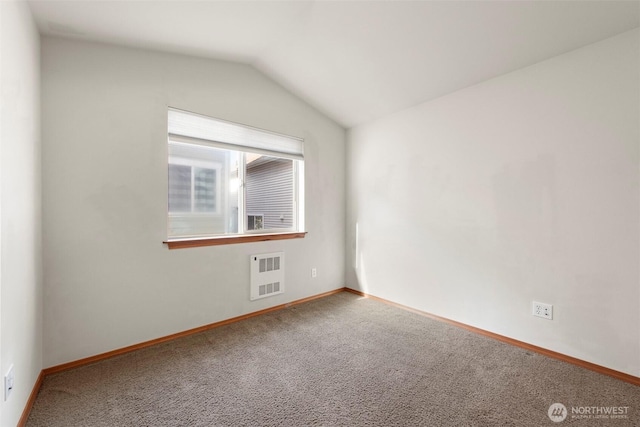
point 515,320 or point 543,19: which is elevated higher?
point 543,19

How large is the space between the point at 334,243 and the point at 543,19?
2930mm

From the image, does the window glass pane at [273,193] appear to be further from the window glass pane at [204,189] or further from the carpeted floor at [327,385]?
the carpeted floor at [327,385]

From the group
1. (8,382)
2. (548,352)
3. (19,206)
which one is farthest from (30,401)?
(548,352)

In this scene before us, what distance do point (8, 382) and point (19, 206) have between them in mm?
872

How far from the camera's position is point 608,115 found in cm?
195

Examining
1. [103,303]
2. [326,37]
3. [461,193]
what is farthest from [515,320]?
[103,303]

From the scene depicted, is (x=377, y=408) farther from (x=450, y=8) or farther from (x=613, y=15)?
(x=613, y=15)

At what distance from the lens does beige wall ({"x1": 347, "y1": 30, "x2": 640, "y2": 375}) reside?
192cm

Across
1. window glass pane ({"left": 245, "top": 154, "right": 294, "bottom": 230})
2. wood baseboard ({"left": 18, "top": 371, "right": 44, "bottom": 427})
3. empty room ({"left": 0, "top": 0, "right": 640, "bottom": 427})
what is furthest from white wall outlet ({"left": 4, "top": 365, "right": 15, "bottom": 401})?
window glass pane ({"left": 245, "top": 154, "right": 294, "bottom": 230})

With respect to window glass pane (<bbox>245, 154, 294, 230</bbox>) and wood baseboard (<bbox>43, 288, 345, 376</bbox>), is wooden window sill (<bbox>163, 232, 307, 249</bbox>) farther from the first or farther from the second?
wood baseboard (<bbox>43, 288, 345, 376</bbox>)

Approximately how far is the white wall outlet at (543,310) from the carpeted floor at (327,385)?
0.32m

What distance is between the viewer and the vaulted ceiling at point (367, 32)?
1834 mm

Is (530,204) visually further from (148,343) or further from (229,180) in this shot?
(148,343)

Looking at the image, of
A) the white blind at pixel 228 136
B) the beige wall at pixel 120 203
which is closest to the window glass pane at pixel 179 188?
the beige wall at pixel 120 203
